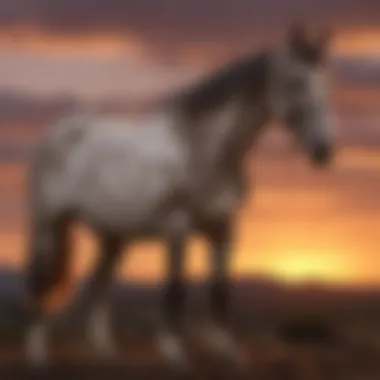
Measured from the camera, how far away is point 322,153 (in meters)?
1.08

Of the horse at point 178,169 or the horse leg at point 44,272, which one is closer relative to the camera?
the horse at point 178,169

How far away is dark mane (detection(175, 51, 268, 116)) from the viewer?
1.13 meters

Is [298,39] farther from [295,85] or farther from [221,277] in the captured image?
[221,277]

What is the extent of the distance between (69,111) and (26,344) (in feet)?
1.11

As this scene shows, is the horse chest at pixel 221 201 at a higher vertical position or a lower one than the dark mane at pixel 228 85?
lower

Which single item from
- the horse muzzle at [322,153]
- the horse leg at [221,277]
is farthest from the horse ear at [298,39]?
the horse leg at [221,277]

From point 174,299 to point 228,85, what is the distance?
281mm

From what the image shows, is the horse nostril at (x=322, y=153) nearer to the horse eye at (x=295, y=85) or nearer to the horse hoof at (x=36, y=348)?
the horse eye at (x=295, y=85)

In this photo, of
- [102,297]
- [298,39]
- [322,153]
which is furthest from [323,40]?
[102,297]

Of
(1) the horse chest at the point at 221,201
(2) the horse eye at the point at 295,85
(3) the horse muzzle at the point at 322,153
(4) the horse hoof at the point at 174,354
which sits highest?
(2) the horse eye at the point at 295,85

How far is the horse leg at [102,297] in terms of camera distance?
1.25 meters

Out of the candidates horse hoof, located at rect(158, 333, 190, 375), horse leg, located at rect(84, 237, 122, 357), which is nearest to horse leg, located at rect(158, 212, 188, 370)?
horse hoof, located at rect(158, 333, 190, 375)

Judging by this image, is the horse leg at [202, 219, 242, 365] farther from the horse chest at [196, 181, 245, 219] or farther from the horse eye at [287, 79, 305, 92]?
the horse eye at [287, 79, 305, 92]

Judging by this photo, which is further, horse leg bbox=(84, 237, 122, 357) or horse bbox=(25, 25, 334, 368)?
horse leg bbox=(84, 237, 122, 357)
